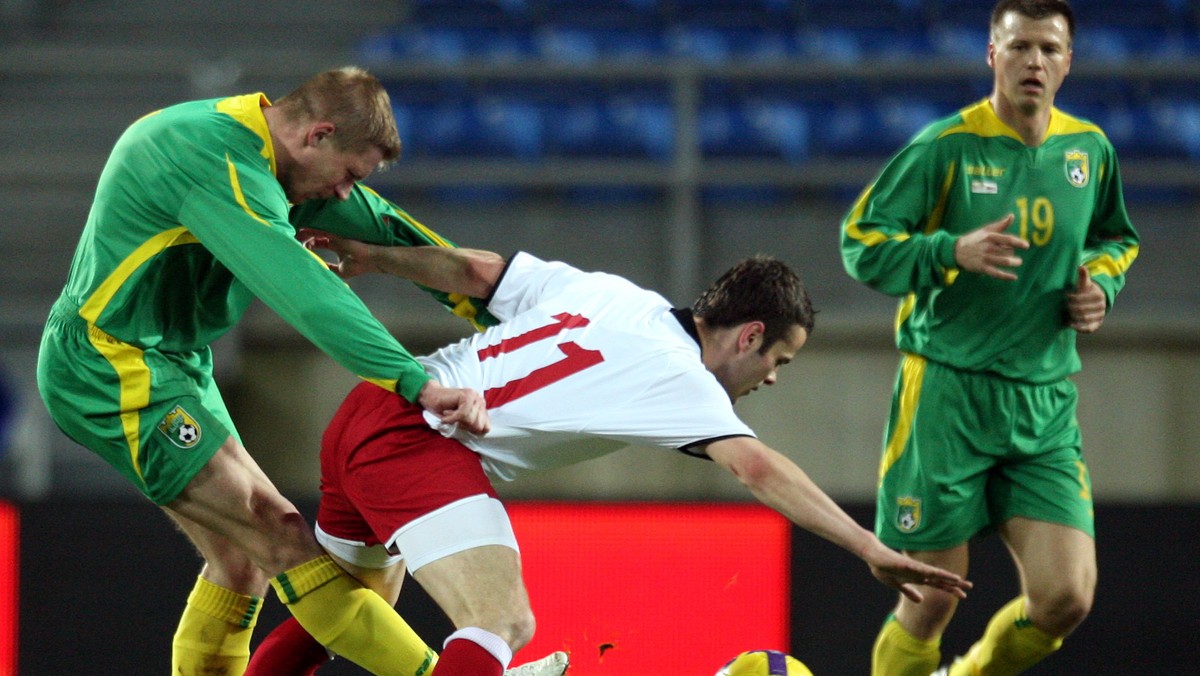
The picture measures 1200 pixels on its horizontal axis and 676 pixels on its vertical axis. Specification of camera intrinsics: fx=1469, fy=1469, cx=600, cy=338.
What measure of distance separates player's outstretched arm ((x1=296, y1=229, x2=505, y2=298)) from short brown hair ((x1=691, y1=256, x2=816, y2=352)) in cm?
62

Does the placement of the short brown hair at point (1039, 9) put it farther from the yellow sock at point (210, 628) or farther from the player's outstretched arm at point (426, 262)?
the yellow sock at point (210, 628)

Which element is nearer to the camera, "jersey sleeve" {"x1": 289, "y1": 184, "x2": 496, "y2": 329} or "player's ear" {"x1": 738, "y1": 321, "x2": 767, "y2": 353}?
"player's ear" {"x1": 738, "y1": 321, "x2": 767, "y2": 353}

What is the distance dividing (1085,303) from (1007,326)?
0.21 m

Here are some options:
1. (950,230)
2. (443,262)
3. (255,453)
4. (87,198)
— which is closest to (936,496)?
(950,230)

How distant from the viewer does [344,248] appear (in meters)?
3.81

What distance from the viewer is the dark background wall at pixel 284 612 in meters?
5.00

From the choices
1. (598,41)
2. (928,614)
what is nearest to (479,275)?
(928,614)

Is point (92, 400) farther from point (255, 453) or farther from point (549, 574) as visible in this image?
point (255, 453)

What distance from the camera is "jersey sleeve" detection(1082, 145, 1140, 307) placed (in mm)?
4039

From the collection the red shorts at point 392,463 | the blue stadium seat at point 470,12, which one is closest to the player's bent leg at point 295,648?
the red shorts at point 392,463

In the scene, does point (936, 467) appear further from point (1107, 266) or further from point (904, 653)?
point (1107, 266)

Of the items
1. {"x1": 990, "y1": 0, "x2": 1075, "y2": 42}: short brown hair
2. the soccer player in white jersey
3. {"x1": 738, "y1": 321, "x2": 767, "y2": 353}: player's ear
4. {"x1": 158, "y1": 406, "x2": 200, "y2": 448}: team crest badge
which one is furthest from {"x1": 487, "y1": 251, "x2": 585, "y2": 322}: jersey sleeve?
{"x1": 990, "y1": 0, "x2": 1075, "y2": 42}: short brown hair

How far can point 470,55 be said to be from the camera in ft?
26.3

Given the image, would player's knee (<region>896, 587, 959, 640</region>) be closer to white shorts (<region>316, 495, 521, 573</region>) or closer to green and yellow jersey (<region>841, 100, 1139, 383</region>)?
green and yellow jersey (<region>841, 100, 1139, 383</region>)
